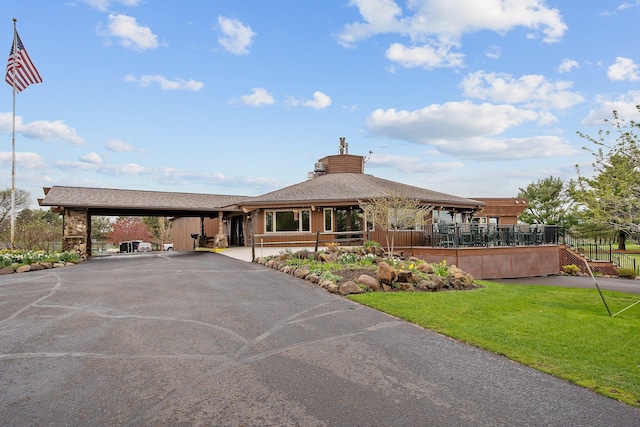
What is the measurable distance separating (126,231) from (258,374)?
4945 cm

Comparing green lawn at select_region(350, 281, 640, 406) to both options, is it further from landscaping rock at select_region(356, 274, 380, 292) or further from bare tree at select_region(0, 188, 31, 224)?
bare tree at select_region(0, 188, 31, 224)

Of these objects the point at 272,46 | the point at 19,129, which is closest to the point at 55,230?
the point at 19,129

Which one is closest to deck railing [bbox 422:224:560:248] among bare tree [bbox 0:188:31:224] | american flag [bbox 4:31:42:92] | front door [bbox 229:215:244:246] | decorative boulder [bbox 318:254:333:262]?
decorative boulder [bbox 318:254:333:262]

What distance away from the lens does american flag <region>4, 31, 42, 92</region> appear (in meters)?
18.8

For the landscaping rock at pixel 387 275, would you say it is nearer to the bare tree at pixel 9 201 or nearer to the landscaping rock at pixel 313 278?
the landscaping rock at pixel 313 278

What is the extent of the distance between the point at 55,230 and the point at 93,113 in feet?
45.8

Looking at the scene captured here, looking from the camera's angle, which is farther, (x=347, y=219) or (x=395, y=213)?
(x=347, y=219)

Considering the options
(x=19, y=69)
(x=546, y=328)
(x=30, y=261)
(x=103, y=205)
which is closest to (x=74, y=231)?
(x=103, y=205)

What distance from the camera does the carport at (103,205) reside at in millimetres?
20719

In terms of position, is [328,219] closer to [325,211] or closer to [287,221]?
[325,211]

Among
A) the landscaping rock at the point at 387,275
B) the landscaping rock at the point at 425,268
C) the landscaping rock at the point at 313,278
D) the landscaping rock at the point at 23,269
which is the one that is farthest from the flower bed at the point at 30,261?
the landscaping rock at the point at 425,268

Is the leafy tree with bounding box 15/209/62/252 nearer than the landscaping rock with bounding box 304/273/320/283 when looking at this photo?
No

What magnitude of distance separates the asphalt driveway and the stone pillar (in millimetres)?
14473

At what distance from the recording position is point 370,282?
33.0 ft
